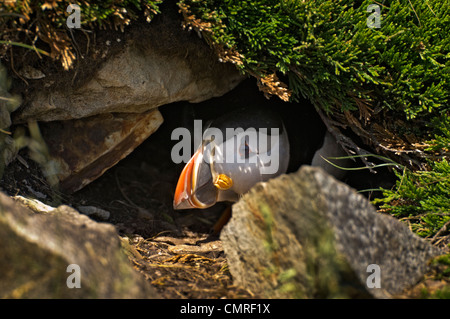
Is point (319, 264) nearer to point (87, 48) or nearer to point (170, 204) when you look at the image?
point (87, 48)

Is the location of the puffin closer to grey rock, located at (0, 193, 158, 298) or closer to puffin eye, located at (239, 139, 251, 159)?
puffin eye, located at (239, 139, 251, 159)

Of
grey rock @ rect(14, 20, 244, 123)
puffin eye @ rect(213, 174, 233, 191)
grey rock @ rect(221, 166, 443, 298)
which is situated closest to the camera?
grey rock @ rect(221, 166, 443, 298)

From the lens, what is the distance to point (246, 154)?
10.00ft

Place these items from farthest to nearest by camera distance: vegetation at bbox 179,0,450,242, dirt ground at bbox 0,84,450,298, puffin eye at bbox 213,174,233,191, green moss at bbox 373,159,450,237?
puffin eye at bbox 213,174,233,191 → vegetation at bbox 179,0,450,242 → green moss at bbox 373,159,450,237 → dirt ground at bbox 0,84,450,298

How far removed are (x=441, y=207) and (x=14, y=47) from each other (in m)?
2.49

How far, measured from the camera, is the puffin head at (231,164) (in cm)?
301

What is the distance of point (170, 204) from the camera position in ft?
12.4

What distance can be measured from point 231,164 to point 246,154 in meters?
A: 0.13

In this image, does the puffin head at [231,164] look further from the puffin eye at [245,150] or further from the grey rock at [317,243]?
the grey rock at [317,243]

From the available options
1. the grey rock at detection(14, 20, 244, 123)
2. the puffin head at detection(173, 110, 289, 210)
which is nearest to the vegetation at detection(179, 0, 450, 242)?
the grey rock at detection(14, 20, 244, 123)

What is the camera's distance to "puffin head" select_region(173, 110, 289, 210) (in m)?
3.01

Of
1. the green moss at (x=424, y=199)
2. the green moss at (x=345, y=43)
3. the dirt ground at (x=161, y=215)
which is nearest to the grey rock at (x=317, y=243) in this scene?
the dirt ground at (x=161, y=215)

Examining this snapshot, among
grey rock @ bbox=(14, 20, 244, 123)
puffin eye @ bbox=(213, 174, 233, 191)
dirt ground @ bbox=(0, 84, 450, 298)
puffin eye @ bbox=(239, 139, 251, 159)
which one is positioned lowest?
dirt ground @ bbox=(0, 84, 450, 298)

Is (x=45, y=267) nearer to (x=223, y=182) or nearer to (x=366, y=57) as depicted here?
(x=223, y=182)
